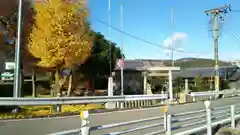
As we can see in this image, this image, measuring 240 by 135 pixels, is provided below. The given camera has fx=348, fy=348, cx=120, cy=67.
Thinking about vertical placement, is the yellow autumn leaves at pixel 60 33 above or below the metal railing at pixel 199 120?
above

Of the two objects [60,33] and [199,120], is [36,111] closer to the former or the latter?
[60,33]

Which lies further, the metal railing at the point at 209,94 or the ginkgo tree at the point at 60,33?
the metal railing at the point at 209,94

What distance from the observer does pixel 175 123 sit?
898 cm

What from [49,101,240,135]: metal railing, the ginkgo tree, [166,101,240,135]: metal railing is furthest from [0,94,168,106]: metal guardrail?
[166,101,240,135]: metal railing

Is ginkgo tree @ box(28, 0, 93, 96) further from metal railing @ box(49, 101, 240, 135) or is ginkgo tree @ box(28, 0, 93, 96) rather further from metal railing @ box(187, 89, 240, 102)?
metal railing @ box(187, 89, 240, 102)

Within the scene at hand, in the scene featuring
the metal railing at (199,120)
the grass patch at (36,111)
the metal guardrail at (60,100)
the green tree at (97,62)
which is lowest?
the grass patch at (36,111)

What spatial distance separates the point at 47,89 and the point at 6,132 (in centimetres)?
3234

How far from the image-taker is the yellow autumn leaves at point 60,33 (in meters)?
20.4

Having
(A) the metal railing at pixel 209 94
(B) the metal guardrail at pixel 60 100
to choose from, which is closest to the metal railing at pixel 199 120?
(B) the metal guardrail at pixel 60 100

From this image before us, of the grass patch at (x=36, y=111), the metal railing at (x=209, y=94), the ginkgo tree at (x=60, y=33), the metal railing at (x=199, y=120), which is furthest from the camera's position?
the metal railing at (x=209, y=94)

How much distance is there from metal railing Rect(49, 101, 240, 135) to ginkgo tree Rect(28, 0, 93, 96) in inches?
409

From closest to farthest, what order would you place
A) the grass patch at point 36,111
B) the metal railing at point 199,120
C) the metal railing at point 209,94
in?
the metal railing at point 199,120 → the grass patch at point 36,111 → the metal railing at point 209,94

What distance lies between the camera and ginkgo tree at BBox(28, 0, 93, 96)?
20.4m

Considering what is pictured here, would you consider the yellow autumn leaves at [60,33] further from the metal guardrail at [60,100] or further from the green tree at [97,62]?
the green tree at [97,62]
